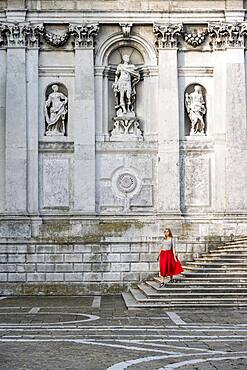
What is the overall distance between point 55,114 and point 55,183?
2898 millimetres

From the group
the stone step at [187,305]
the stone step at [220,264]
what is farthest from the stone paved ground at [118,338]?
the stone step at [220,264]

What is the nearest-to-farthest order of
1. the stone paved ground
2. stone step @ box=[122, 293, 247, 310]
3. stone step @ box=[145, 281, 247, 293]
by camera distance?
the stone paved ground
stone step @ box=[122, 293, 247, 310]
stone step @ box=[145, 281, 247, 293]

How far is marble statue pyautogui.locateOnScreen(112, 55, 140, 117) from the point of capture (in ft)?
Answer: 111

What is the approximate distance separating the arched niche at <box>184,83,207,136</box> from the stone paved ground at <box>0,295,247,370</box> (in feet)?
35.1

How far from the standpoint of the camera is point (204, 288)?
26.7m

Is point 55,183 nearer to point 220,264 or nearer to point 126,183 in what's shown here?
point 126,183

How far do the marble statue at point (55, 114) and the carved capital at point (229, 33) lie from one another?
699cm

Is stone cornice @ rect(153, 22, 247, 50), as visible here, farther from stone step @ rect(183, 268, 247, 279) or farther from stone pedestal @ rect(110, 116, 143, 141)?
stone step @ rect(183, 268, 247, 279)

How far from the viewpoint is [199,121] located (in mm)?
33875

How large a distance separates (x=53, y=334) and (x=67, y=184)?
50.3 feet

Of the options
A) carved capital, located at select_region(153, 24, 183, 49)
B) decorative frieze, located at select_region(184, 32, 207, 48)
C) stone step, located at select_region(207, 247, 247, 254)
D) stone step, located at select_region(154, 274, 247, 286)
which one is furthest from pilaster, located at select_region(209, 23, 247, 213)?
stone step, located at select_region(154, 274, 247, 286)

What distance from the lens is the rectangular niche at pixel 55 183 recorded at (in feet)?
109

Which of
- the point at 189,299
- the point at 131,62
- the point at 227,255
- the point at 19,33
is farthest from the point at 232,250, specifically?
the point at 19,33

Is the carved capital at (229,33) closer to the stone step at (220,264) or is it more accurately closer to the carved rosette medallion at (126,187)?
the carved rosette medallion at (126,187)
